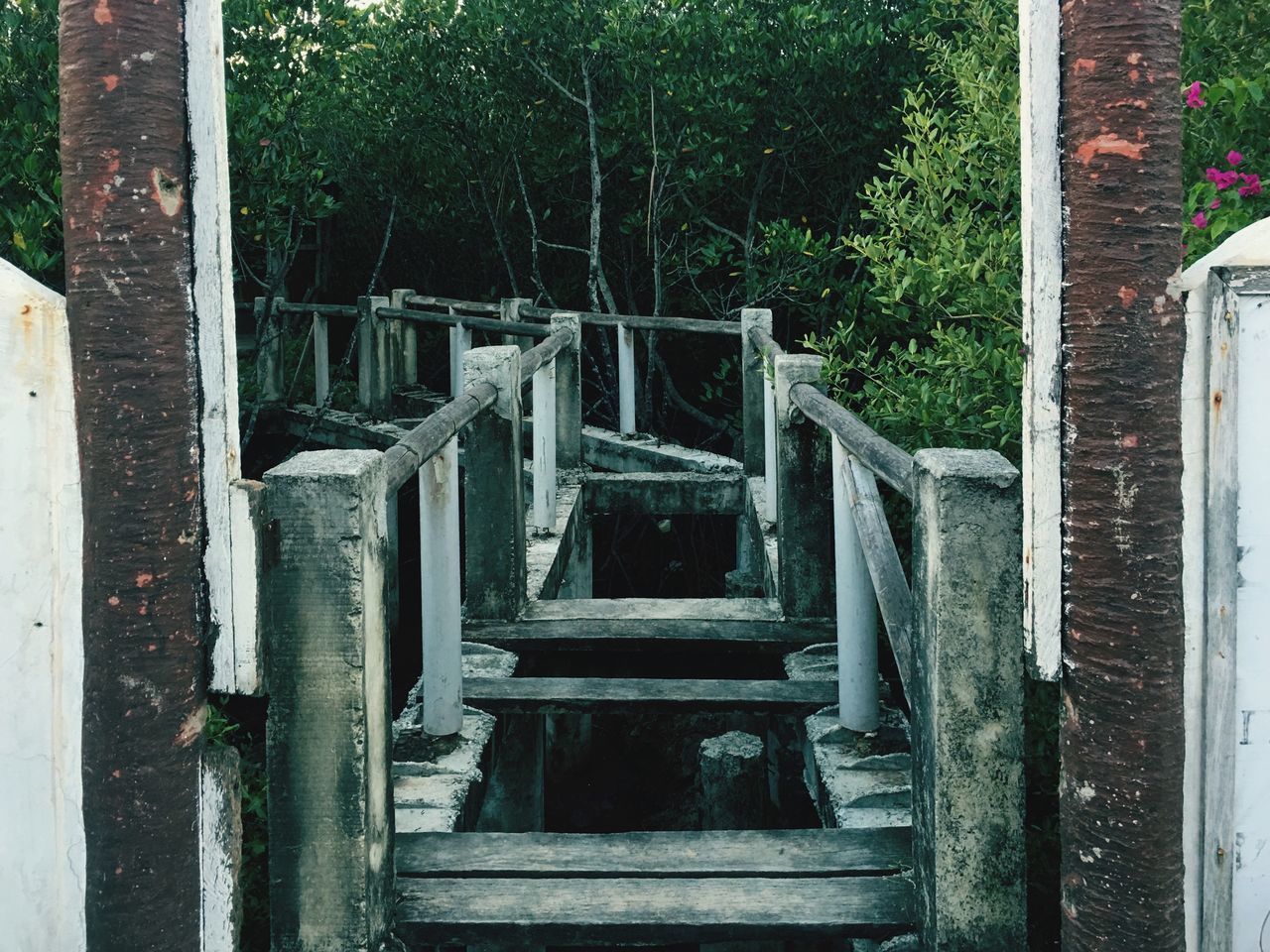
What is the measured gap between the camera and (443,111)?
11766 mm

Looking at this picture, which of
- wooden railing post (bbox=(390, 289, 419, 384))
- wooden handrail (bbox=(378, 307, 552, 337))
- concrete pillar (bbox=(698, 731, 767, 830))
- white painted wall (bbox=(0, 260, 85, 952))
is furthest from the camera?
wooden railing post (bbox=(390, 289, 419, 384))

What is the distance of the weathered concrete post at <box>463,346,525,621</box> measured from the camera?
4.72 metres

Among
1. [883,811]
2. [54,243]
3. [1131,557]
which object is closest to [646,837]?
[883,811]

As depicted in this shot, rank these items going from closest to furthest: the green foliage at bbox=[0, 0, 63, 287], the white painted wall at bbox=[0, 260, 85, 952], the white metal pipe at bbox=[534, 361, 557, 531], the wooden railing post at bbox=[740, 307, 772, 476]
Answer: the white painted wall at bbox=[0, 260, 85, 952] < the green foliage at bbox=[0, 0, 63, 287] < the white metal pipe at bbox=[534, 361, 557, 531] < the wooden railing post at bbox=[740, 307, 772, 476]

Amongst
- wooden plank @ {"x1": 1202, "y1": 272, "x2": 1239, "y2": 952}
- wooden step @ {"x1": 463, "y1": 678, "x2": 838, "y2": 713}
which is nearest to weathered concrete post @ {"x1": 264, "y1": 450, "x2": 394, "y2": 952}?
wooden step @ {"x1": 463, "y1": 678, "x2": 838, "y2": 713}

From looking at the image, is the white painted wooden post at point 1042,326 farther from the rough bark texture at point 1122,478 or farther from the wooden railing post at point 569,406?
the wooden railing post at point 569,406

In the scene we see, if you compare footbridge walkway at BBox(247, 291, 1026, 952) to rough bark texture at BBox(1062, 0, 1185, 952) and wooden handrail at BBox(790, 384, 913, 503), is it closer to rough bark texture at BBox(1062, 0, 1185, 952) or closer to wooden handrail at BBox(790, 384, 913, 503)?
wooden handrail at BBox(790, 384, 913, 503)

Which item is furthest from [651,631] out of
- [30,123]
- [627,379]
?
[627,379]

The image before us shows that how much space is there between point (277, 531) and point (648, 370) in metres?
8.50

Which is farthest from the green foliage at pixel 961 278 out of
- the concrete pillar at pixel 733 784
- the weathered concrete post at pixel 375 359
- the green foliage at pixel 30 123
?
the weathered concrete post at pixel 375 359

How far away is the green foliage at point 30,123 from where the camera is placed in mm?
4938

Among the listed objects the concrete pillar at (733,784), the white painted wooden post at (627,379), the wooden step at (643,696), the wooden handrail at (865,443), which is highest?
the white painted wooden post at (627,379)

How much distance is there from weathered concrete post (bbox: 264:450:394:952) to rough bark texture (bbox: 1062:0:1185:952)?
4.21 ft

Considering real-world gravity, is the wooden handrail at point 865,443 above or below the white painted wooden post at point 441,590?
above
